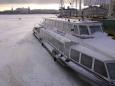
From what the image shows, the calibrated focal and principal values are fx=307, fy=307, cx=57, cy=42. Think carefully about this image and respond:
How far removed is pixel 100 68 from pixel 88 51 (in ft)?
4.72

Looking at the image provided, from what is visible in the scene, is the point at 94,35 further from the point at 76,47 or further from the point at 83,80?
the point at 83,80

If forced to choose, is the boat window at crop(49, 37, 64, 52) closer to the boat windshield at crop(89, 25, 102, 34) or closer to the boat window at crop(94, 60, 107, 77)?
the boat windshield at crop(89, 25, 102, 34)

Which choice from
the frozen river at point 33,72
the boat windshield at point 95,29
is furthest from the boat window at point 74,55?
the boat windshield at point 95,29

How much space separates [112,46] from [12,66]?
598cm

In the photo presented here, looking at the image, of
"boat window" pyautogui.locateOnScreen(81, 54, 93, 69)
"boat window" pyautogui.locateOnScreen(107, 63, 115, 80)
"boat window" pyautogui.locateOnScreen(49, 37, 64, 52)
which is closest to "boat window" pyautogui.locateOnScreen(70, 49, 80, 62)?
"boat window" pyautogui.locateOnScreen(81, 54, 93, 69)

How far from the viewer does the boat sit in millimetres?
10766

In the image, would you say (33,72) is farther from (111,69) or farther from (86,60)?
(111,69)

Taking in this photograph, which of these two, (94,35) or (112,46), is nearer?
(112,46)

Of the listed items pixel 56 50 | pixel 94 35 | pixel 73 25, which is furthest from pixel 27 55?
pixel 94 35

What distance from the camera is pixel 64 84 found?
12680mm

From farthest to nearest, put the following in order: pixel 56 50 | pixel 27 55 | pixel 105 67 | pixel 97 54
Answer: pixel 27 55 → pixel 56 50 → pixel 97 54 → pixel 105 67

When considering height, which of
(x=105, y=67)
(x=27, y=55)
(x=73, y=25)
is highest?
(x=73, y=25)

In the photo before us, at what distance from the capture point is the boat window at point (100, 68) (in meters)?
10.7

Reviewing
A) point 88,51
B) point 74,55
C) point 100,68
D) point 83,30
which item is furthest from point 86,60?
point 83,30
